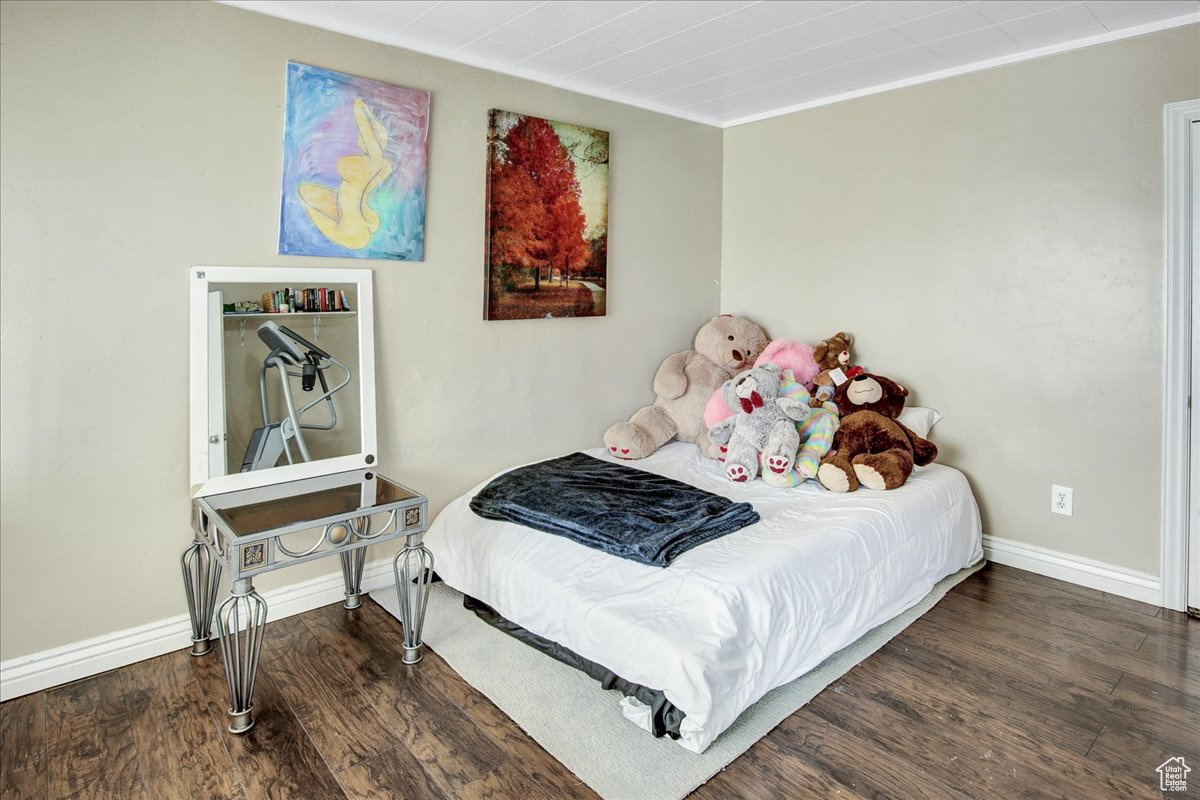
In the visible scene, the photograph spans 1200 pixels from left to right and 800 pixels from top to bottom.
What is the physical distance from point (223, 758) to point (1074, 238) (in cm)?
342

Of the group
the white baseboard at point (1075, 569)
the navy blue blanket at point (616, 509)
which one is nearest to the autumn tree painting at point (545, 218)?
the navy blue blanket at point (616, 509)

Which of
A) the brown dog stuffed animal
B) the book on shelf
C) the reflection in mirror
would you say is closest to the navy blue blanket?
the brown dog stuffed animal

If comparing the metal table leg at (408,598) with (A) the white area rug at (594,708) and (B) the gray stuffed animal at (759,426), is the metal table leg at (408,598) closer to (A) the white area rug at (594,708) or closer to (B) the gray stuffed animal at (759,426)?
(A) the white area rug at (594,708)

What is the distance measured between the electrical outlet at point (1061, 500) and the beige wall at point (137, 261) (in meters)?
2.56

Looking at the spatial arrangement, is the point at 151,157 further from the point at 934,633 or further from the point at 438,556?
the point at 934,633

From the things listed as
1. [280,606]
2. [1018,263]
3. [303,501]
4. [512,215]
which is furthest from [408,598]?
[1018,263]

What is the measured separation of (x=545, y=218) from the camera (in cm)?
319

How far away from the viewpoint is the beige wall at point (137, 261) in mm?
2020

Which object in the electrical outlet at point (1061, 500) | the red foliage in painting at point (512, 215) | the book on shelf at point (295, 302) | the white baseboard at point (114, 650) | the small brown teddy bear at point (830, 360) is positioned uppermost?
the red foliage in painting at point (512, 215)

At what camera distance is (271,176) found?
2.42m

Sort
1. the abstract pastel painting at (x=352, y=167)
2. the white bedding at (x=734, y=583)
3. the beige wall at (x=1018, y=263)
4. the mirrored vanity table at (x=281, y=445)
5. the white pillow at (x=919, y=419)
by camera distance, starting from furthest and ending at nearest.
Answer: the white pillow at (x=919, y=419) < the beige wall at (x=1018, y=263) < the abstract pastel painting at (x=352, y=167) < the mirrored vanity table at (x=281, y=445) < the white bedding at (x=734, y=583)

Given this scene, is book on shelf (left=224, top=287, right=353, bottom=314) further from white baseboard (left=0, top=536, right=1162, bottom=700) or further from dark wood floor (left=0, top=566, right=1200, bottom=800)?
dark wood floor (left=0, top=566, right=1200, bottom=800)

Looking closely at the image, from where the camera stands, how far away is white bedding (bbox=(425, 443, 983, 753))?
74.9 inches

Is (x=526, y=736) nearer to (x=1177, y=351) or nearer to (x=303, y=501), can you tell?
(x=303, y=501)
